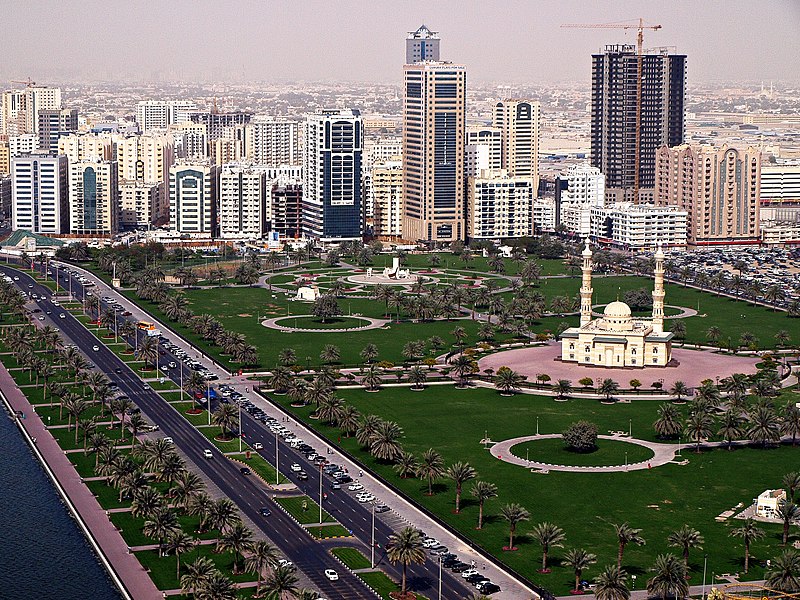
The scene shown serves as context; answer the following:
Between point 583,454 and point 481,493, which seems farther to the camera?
point 583,454

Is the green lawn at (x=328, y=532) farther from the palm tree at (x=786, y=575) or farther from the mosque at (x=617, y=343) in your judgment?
the mosque at (x=617, y=343)

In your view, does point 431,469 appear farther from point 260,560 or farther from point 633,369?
point 633,369

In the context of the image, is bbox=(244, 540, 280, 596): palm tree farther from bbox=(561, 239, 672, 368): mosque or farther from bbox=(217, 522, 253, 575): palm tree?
bbox=(561, 239, 672, 368): mosque

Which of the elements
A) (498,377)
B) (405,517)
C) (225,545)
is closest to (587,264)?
(498,377)

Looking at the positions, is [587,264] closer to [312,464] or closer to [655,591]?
[312,464]

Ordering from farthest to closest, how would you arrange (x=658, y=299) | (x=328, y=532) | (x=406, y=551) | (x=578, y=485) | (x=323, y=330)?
(x=323, y=330)
(x=658, y=299)
(x=578, y=485)
(x=328, y=532)
(x=406, y=551)

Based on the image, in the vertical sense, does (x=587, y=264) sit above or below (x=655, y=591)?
above

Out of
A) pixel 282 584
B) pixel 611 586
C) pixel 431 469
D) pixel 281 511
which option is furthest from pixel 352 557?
pixel 611 586
